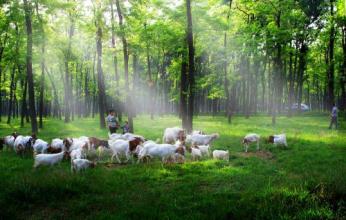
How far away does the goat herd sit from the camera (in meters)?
14.2

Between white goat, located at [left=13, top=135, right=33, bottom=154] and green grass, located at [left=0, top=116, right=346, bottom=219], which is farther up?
white goat, located at [left=13, top=135, right=33, bottom=154]

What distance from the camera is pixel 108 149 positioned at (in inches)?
682

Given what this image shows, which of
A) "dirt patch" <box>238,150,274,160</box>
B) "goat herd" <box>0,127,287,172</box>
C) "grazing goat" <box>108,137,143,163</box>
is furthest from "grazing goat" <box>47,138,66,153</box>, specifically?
"dirt patch" <box>238,150,274,160</box>

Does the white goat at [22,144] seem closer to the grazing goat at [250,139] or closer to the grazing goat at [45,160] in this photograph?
the grazing goat at [45,160]

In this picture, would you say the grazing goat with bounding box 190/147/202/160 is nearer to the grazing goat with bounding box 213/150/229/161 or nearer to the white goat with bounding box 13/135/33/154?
the grazing goat with bounding box 213/150/229/161

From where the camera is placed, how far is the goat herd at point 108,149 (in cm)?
1420

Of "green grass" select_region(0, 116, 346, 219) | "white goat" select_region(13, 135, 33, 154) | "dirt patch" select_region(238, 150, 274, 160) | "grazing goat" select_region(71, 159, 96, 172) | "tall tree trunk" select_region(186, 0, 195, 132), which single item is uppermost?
"tall tree trunk" select_region(186, 0, 195, 132)

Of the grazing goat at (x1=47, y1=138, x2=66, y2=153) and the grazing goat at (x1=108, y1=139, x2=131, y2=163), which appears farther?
the grazing goat at (x1=47, y1=138, x2=66, y2=153)

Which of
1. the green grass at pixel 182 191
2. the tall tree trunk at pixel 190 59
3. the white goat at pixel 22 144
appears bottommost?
the green grass at pixel 182 191

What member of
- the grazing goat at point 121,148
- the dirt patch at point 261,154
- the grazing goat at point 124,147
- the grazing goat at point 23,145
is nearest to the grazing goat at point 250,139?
the dirt patch at point 261,154

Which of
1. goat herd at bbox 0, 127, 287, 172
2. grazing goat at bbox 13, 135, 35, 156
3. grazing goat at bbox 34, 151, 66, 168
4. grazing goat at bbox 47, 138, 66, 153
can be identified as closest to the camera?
grazing goat at bbox 34, 151, 66, 168

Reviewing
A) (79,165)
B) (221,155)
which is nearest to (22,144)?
(79,165)

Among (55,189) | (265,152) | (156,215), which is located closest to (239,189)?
(156,215)

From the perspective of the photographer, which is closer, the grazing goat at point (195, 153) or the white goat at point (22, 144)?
the grazing goat at point (195, 153)
